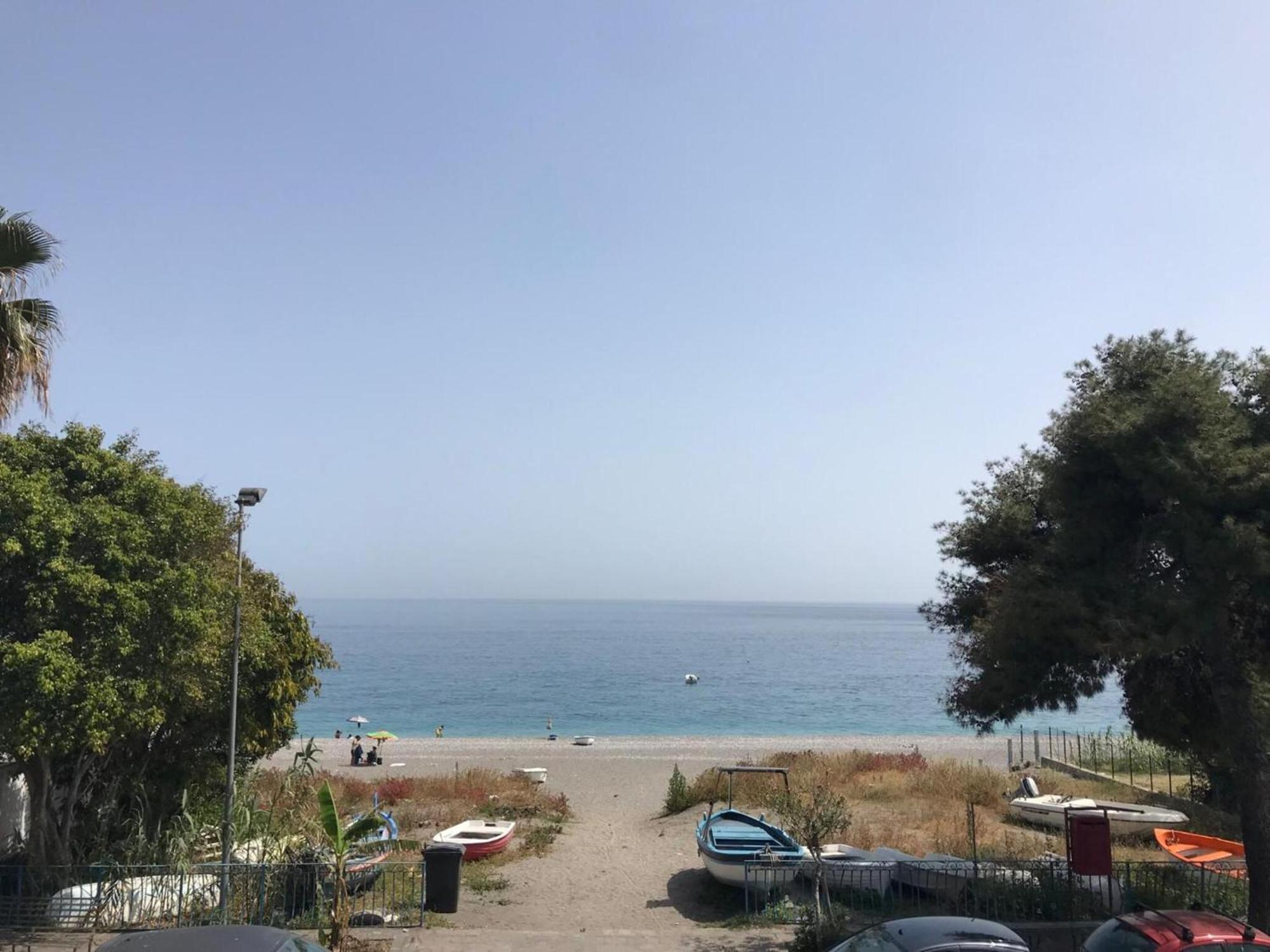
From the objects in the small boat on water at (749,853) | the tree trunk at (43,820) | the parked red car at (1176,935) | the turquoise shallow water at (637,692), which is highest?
the parked red car at (1176,935)

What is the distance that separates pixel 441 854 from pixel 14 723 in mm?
6141

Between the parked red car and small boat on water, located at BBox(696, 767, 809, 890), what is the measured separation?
6829 millimetres

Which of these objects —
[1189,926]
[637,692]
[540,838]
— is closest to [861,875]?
[1189,926]

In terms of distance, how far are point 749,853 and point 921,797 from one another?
1200 centimetres

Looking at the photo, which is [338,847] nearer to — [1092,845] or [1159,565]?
[1092,845]

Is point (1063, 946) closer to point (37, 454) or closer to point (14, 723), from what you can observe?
point (14, 723)

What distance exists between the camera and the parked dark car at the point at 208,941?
7.33 meters

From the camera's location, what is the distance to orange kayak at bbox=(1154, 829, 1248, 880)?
14.2 meters

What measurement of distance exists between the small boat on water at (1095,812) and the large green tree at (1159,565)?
6454 millimetres

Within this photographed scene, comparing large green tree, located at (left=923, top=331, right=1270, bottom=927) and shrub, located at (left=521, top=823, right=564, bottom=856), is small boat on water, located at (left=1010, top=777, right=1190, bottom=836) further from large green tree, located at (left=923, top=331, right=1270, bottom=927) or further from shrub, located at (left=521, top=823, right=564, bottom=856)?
shrub, located at (left=521, top=823, right=564, bottom=856)

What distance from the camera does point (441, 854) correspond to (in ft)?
45.9

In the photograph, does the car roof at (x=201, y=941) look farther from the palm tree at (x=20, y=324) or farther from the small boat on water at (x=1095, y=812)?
the small boat on water at (x=1095, y=812)

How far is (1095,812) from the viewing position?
19.7m

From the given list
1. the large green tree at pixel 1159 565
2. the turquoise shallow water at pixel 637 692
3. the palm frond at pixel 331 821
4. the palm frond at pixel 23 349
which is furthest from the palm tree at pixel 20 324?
the turquoise shallow water at pixel 637 692
